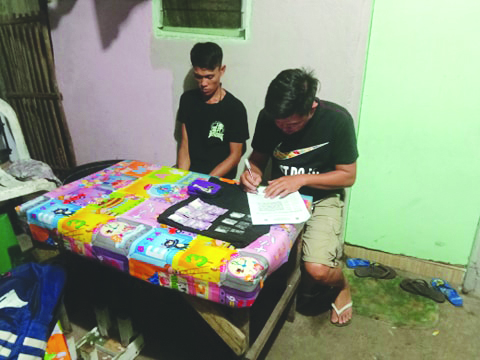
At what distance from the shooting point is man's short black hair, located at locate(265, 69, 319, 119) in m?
1.61

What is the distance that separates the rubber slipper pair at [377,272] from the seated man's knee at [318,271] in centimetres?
71

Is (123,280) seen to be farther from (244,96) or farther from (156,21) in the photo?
(156,21)

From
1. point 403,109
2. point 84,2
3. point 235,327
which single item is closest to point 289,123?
point 403,109

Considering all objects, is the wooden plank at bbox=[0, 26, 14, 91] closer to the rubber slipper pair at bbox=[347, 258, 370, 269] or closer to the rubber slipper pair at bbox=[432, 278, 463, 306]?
the rubber slipper pair at bbox=[347, 258, 370, 269]

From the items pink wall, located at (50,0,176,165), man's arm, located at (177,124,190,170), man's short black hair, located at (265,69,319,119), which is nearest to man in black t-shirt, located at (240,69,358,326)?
man's short black hair, located at (265,69,319,119)

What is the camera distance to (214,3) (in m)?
2.31

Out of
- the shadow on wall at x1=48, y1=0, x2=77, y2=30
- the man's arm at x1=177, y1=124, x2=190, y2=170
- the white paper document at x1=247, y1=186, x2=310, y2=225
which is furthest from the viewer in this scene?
the shadow on wall at x1=48, y1=0, x2=77, y2=30

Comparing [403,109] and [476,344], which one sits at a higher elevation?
[403,109]

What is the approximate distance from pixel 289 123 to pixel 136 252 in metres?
0.93

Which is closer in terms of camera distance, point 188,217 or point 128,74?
point 188,217

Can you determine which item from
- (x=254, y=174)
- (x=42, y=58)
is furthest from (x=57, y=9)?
(x=254, y=174)

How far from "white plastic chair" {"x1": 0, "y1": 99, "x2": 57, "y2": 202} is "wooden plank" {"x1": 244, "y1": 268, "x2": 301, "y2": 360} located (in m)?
1.81

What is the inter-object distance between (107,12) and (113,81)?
49 centimetres

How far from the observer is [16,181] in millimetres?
2475
